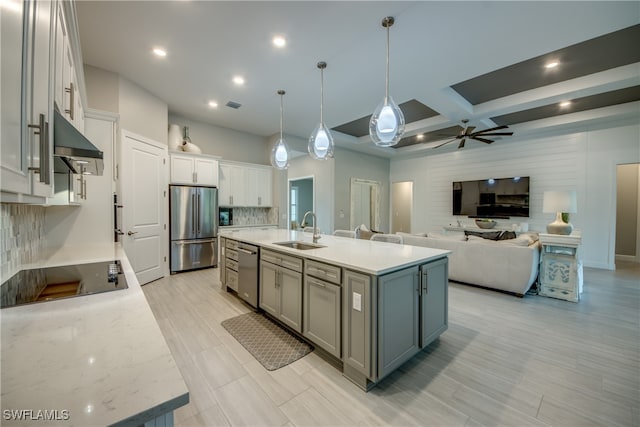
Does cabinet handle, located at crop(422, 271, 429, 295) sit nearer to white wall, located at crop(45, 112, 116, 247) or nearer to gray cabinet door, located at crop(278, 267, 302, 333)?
gray cabinet door, located at crop(278, 267, 302, 333)

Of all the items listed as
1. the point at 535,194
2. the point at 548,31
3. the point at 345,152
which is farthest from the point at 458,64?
the point at 535,194

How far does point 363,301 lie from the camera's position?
176 cm

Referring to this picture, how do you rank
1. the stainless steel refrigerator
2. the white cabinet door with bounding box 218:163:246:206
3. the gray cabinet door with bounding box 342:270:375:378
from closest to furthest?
the gray cabinet door with bounding box 342:270:375:378, the stainless steel refrigerator, the white cabinet door with bounding box 218:163:246:206

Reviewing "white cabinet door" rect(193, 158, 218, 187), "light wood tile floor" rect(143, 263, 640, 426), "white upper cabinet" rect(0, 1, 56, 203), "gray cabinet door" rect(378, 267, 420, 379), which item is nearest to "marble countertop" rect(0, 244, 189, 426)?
"white upper cabinet" rect(0, 1, 56, 203)

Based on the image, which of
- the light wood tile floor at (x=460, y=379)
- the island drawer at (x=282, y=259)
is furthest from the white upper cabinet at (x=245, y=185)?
the island drawer at (x=282, y=259)

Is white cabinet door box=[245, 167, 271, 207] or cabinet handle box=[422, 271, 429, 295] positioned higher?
white cabinet door box=[245, 167, 271, 207]

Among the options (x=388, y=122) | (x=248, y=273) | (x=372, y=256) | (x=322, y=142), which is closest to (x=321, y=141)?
(x=322, y=142)

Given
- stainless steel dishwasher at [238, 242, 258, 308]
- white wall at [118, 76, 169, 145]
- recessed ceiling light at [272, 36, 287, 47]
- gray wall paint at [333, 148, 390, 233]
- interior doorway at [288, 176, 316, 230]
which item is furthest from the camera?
interior doorway at [288, 176, 316, 230]

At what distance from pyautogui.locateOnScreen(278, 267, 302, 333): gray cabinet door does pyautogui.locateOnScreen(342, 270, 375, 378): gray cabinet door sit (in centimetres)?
56

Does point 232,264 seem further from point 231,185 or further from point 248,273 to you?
point 231,185

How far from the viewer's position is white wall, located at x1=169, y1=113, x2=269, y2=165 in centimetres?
543

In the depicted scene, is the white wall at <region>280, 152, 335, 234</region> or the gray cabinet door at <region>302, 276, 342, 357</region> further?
the white wall at <region>280, 152, 335, 234</region>

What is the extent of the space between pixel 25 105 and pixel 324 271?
1.80 metres

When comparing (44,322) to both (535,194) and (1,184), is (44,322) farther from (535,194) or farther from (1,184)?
(535,194)
